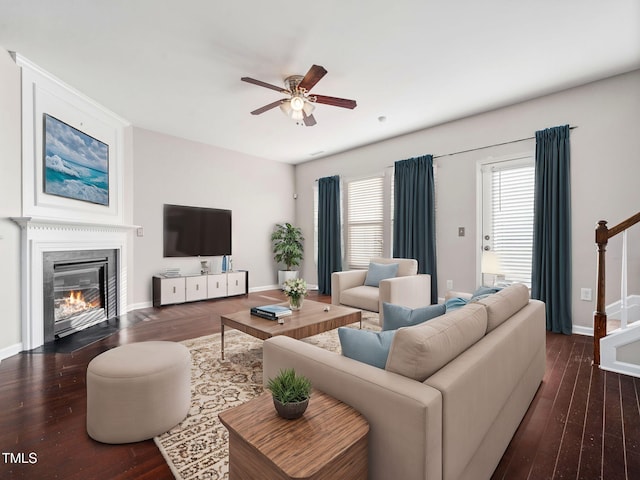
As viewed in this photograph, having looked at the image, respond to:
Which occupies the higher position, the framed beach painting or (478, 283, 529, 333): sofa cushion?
the framed beach painting

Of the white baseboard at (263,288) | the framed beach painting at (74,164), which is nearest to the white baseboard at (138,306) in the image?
the framed beach painting at (74,164)

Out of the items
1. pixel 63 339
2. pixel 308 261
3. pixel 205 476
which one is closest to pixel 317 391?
pixel 205 476

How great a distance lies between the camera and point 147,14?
246 cm

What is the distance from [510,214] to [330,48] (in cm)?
317

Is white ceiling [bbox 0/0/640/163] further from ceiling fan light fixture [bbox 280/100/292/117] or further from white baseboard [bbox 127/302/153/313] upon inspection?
white baseboard [bbox 127/302/153/313]

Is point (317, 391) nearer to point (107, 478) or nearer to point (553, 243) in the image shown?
point (107, 478)

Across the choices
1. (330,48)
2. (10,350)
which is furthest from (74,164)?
(330,48)

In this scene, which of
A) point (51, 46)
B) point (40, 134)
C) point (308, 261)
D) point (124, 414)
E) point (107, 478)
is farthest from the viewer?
point (308, 261)

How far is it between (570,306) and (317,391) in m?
3.79

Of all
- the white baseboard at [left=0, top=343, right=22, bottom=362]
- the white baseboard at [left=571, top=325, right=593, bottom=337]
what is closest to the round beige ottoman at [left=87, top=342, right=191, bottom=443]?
the white baseboard at [left=0, top=343, right=22, bottom=362]

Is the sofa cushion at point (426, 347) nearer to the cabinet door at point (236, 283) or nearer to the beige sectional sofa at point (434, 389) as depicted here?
the beige sectional sofa at point (434, 389)

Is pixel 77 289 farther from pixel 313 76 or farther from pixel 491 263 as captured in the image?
pixel 491 263

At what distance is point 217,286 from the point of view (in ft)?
18.6

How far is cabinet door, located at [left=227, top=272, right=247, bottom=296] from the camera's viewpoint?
5852mm
